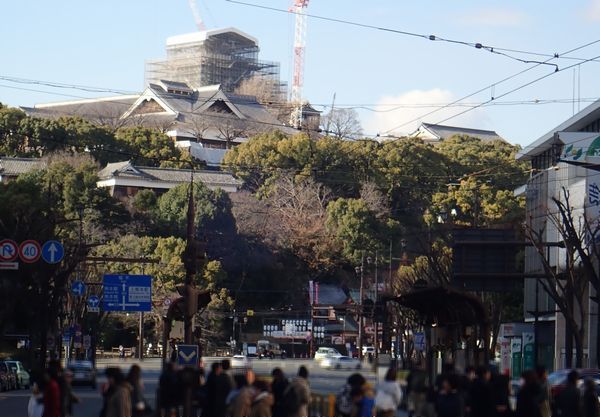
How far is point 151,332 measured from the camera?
90.8 metres

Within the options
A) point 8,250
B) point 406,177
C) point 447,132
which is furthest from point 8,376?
point 447,132

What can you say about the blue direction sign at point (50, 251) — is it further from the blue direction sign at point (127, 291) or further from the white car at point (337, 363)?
the white car at point (337, 363)

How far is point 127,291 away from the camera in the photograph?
185ft

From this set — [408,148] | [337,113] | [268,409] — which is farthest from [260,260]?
[268,409]

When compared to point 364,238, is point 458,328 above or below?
below

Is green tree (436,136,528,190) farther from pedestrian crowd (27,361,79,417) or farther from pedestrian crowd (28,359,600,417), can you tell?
pedestrian crowd (27,361,79,417)

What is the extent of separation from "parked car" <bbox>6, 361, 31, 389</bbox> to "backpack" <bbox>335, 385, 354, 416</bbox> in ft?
98.3

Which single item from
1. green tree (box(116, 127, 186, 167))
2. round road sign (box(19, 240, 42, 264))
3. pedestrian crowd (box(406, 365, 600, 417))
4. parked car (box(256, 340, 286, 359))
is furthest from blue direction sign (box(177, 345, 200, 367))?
green tree (box(116, 127, 186, 167))

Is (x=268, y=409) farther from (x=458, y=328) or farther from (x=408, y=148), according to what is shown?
(x=408, y=148)

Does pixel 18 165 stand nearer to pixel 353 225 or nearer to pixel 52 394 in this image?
pixel 353 225

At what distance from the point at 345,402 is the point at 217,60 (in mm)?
160599

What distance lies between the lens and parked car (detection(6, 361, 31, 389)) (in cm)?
5100

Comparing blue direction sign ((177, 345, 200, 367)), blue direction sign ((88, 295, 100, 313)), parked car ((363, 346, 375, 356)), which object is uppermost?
blue direction sign ((88, 295, 100, 313))

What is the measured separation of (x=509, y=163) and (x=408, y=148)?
790cm
